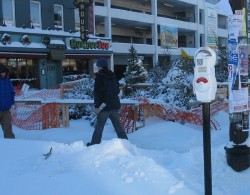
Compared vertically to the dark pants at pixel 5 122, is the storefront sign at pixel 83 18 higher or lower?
higher

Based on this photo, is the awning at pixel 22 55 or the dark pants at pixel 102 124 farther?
the awning at pixel 22 55

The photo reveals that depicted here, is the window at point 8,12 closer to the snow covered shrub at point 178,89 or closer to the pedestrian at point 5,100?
the snow covered shrub at point 178,89

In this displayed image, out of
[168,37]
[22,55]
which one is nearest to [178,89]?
[22,55]

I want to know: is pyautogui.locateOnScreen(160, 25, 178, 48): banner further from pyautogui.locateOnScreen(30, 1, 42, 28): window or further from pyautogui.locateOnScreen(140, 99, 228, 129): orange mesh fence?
pyautogui.locateOnScreen(140, 99, 228, 129): orange mesh fence

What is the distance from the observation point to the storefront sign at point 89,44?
105 feet

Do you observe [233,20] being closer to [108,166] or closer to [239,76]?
[239,76]

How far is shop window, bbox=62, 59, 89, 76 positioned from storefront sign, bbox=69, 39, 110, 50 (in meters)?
1.38

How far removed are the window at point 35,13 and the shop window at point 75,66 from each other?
3750 mm

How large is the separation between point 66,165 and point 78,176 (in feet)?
1.60

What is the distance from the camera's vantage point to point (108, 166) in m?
5.87

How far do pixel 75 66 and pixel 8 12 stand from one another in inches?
304

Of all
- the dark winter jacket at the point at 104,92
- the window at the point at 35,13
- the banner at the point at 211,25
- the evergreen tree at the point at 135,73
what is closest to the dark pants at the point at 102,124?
the dark winter jacket at the point at 104,92

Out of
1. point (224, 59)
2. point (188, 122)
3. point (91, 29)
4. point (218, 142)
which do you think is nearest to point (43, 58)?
point (91, 29)

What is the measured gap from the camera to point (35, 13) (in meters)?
29.9
